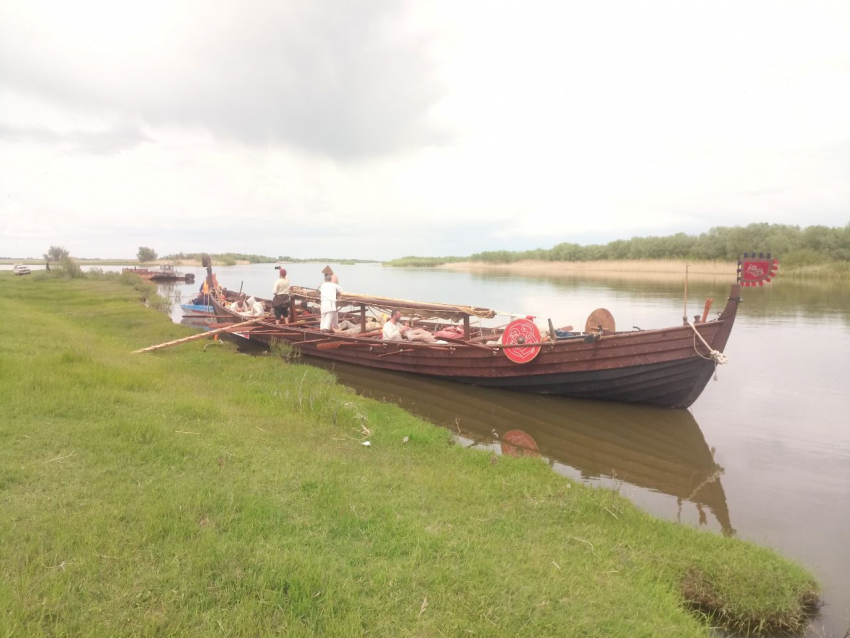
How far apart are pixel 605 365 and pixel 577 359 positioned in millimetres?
548

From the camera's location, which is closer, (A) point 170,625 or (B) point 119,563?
(A) point 170,625

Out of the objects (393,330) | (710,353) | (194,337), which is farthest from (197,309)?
(710,353)

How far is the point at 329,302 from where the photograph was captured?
13.4 metres

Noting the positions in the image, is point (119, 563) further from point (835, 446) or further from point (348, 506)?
point (835, 446)

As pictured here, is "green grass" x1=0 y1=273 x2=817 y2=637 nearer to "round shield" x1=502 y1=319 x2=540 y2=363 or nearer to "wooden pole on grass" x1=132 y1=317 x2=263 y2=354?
"round shield" x1=502 y1=319 x2=540 y2=363

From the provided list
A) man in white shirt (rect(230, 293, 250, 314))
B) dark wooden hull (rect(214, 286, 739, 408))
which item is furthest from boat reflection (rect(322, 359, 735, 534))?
man in white shirt (rect(230, 293, 250, 314))

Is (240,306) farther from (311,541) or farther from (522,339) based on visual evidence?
(311,541)

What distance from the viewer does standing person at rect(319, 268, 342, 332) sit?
521 inches

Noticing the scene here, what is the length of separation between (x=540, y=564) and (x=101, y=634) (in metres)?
2.98

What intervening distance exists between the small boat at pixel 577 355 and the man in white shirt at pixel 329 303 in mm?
783

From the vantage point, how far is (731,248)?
45.3 m

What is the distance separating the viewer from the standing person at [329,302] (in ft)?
43.4

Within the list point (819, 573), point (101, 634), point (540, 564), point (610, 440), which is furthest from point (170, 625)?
point (610, 440)

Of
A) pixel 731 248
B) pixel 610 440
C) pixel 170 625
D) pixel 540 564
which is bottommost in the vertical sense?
pixel 610 440
